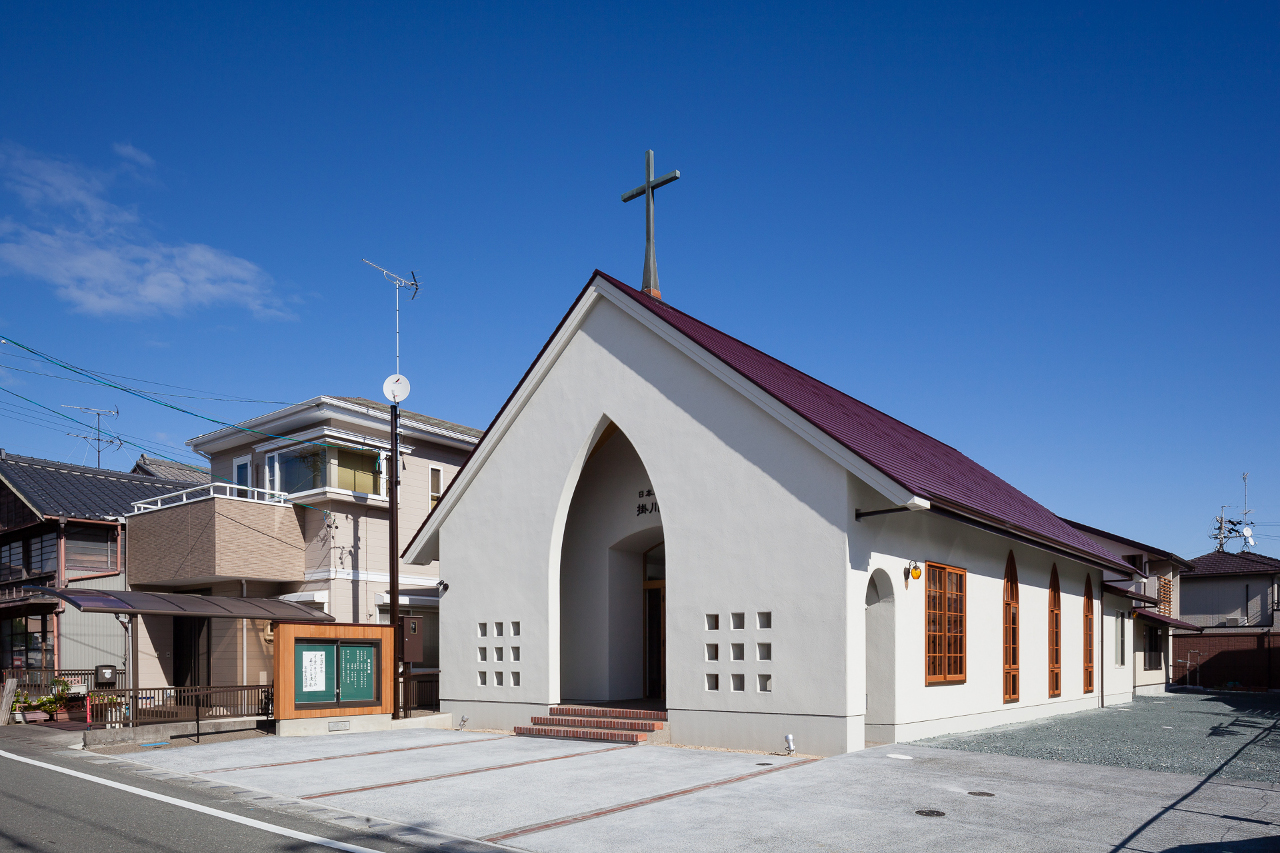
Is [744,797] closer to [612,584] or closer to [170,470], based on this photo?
[612,584]

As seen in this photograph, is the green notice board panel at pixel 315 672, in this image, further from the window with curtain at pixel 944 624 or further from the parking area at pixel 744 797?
the window with curtain at pixel 944 624

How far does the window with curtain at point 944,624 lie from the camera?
619 inches

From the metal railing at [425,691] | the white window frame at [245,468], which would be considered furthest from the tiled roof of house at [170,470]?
the metal railing at [425,691]

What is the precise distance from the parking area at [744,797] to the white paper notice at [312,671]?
8.32ft

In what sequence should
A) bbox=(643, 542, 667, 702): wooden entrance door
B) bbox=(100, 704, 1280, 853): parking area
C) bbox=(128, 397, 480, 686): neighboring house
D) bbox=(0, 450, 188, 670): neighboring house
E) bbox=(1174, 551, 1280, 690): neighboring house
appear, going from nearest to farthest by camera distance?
bbox=(100, 704, 1280, 853): parking area
bbox=(643, 542, 667, 702): wooden entrance door
bbox=(128, 397, 480, 686): neighboring house
bbox=(0, 450, 188, 670): neighboring house
bbox=(1174, 551, 1280, 690): neighboring house

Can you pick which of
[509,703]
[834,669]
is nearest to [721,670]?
[834,669]

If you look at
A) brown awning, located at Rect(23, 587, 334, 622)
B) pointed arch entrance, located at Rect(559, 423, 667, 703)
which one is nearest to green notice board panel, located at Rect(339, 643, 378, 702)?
brown awning, located at Rect(23, 587, 334, 622)

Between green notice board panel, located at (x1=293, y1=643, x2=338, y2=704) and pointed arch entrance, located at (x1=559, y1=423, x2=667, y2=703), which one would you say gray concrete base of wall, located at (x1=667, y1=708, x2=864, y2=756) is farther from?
green notice board panel, located at (x1=293, y1=643, x2=338, y2=704)

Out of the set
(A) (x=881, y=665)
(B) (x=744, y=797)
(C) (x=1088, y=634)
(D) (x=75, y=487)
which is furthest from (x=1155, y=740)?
(D) (x=75, y=487)

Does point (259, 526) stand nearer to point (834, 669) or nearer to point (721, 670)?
point (721, 670)

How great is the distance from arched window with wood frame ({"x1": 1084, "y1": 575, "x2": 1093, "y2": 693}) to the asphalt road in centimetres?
1927

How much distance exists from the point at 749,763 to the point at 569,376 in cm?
786

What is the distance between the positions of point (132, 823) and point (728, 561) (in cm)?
877

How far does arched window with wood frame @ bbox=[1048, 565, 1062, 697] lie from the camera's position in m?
20.8
